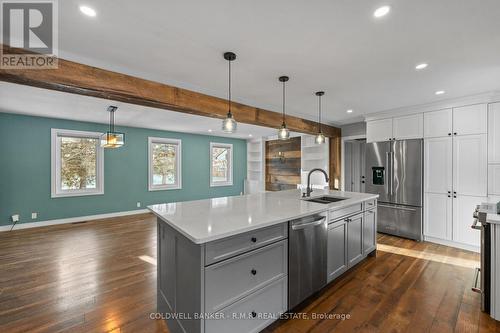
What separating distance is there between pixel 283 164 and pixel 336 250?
507cm

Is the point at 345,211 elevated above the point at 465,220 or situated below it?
above

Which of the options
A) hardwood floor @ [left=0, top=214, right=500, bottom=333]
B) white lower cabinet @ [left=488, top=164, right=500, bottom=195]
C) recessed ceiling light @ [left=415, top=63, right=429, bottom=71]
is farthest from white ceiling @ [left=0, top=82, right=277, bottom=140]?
white lower cabinet @ [left=488, top=164, right=500, bottom=195]

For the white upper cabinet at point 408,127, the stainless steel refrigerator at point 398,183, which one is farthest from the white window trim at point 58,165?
the white upper cabinet at point 408,127

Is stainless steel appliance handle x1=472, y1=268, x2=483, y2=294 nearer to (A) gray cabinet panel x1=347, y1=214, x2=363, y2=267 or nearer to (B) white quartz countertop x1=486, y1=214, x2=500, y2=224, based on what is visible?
(B) white quartz countertop x1=486, y1=214, x2=500, y2=224

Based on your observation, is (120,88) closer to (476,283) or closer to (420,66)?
(420,66)

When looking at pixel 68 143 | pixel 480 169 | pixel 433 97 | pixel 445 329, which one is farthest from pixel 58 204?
pixel 480 169

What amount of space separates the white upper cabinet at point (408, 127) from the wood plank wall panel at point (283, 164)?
2.93 meters

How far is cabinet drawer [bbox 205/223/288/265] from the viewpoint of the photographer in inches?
56.7

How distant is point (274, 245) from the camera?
1.83 metres

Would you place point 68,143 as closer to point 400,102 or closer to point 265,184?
point 265,184

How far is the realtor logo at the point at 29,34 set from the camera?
161 centimetres

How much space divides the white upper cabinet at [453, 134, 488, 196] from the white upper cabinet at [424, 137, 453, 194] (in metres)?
0.06

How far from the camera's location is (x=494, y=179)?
3.30m

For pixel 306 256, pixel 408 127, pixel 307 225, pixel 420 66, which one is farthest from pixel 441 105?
pixel 306 256
